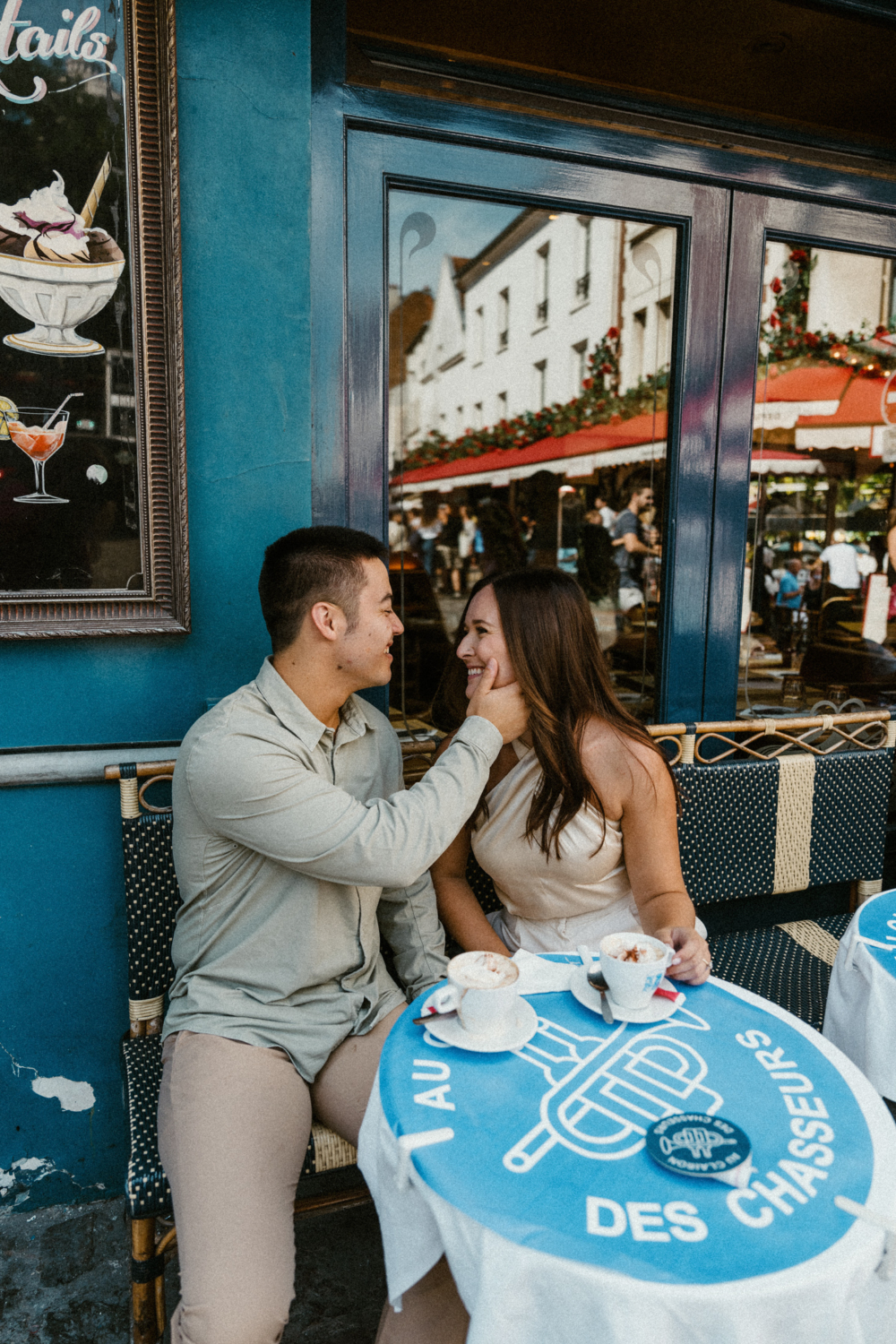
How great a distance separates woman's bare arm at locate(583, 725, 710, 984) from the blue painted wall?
1.05 m

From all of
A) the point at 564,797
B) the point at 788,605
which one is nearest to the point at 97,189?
the point at 564,797

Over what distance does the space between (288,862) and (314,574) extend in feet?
2.19

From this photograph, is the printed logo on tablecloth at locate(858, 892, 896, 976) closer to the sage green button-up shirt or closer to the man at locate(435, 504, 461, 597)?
the sage green button-up shirt

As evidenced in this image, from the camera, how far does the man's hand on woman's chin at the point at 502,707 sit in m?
2.02

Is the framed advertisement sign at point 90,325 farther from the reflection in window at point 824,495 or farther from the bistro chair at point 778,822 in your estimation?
the reflection in window at point 824,495

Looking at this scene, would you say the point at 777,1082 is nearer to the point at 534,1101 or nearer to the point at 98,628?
the point at 534,1101

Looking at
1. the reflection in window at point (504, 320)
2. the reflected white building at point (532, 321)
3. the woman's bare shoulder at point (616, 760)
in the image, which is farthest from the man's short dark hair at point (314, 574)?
the reflection in window at point (504, 320)

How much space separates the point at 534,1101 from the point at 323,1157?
33.2 inches

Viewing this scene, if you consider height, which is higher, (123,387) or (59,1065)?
(123,387)

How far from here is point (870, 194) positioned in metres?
3.14

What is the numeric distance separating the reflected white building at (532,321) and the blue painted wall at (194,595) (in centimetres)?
78

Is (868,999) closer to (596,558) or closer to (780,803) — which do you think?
(780,803)

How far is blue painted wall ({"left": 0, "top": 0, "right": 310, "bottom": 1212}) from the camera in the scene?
88.6 inches

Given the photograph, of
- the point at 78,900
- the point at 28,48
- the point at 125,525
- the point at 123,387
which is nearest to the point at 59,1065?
the point at 78,900
